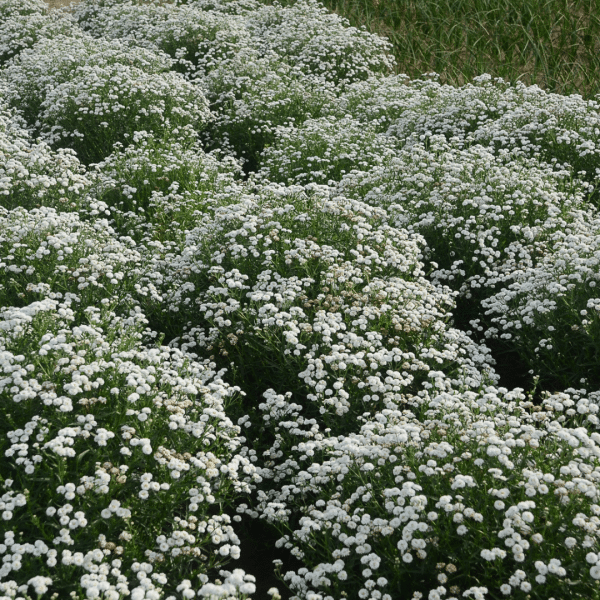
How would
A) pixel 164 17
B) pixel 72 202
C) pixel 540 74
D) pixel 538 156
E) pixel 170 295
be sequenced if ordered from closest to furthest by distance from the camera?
1. pixel 170 295
2. pixel 72 202
3. pixel 538 156
4. pixel 540 74
5. pixel 164 17

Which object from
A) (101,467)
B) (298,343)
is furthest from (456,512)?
(298,343)

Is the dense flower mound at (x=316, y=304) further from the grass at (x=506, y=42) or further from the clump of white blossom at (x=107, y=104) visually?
the grass at (x=506, y=42)

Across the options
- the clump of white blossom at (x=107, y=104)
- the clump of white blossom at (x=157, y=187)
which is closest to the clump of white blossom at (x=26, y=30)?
the clump of white blossom at (x=107, y=104)

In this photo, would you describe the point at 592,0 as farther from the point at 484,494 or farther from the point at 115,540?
the point at 115,540

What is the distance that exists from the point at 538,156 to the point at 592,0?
678 centimetres

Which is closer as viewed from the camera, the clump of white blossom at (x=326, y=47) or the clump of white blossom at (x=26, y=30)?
the clump of white blossom at (x=326, y=47)

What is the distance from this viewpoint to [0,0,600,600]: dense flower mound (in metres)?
3.81

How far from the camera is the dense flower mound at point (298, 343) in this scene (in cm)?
381

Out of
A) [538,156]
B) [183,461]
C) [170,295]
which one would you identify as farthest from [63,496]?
[538,156]

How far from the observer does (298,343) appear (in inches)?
221

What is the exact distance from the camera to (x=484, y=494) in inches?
151

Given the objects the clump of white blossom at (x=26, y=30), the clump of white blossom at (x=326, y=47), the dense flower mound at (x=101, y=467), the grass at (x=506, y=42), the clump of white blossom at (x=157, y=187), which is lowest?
the clump of white blossom at (x=26, y=30)

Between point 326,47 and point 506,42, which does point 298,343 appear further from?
point 506,42

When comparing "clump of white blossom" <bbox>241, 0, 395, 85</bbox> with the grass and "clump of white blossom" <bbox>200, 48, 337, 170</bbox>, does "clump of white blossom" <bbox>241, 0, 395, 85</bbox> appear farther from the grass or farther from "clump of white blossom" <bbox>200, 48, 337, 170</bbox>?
the grass
